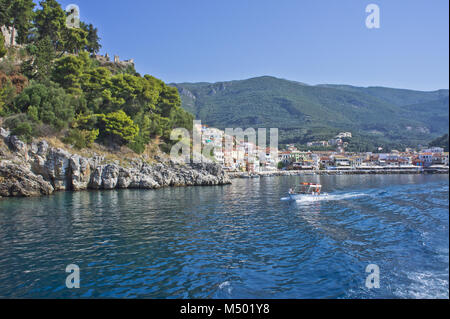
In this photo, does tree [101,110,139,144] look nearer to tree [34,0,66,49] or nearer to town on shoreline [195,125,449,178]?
tree [34,0,66,49]

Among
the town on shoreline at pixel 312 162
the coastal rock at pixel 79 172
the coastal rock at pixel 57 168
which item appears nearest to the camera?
the coastal rock at pixel 57 168

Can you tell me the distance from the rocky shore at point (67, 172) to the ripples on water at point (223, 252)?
28.5 ft

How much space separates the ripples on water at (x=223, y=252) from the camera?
8375 mm

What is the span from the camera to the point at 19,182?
2753 centimetres

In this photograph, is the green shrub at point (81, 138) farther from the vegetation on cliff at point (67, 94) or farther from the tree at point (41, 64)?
the tree at point (41, 64)

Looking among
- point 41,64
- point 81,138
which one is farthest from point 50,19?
point 81,138

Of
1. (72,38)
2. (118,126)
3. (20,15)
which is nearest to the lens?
(118,126)

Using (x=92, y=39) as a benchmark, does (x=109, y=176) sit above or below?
below

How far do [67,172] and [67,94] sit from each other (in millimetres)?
10877

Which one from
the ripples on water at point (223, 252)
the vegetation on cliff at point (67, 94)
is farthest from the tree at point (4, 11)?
the ripples on water at point (223, 252)

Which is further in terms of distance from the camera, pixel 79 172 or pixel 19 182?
pixel 79 172

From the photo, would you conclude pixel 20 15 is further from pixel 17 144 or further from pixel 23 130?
pixel 17 144

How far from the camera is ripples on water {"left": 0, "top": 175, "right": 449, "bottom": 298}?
838 centimetres
